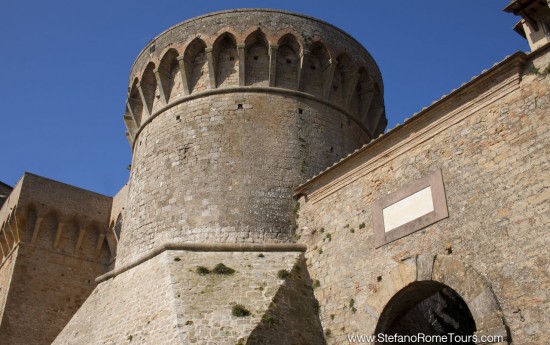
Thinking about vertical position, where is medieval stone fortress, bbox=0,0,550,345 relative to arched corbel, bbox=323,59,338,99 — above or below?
below

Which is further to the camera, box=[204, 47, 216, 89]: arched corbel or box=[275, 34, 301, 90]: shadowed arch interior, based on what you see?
box=[275, 34, 301, 90]: shadowed arch interior

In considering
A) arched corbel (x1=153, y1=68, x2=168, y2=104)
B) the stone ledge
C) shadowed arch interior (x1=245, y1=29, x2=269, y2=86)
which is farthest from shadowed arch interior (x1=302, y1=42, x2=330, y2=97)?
the stone ledge

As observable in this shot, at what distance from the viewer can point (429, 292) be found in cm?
883

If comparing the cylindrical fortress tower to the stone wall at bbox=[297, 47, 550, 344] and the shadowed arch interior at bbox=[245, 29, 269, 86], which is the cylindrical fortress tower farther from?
the stone wall at bbox=[297, 47, 550, 344]

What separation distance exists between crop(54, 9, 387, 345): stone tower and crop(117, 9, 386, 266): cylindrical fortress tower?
0.09ft

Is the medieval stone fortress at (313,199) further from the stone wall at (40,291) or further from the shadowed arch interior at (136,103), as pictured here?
the stone wall at (40,291)

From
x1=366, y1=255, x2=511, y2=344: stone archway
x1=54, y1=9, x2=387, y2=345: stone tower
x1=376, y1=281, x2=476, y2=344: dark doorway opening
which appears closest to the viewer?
x1=366, y1=255, x2=511, y2=344: stone archway

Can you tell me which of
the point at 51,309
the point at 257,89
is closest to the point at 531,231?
the point at 257,89

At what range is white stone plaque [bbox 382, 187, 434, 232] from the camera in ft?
27.8

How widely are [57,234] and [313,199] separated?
1093 centimetres

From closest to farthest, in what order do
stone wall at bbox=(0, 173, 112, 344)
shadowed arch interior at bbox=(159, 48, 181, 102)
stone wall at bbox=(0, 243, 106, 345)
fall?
1. shadowed arch interior at bbox=(159, 48, 181, 102)
2. stone wall at bbox=(0, 243, 106, 345)
3. stone wall at bbox=(0, 173, 112, 344)

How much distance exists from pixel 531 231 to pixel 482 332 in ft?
4.61

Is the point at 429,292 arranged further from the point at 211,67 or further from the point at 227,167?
the point at 211,67

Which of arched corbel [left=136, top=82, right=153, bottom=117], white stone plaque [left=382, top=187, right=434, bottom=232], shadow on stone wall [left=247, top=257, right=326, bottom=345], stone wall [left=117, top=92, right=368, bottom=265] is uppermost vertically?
arched corbel [left=136, top=82, right=153, bottom=117]
